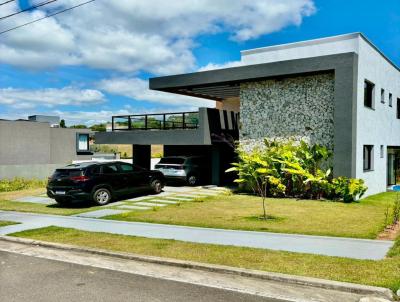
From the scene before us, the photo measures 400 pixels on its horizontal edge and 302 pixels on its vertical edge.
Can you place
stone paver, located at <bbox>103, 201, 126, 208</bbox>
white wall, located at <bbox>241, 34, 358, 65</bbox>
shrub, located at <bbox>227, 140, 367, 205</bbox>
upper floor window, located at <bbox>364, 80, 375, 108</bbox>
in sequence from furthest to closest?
upper floor window, located at <bbox>364, 80, 375, 108</bbox> → white wall, located at <bbox>241, 34, 358, 65</bbox> → shrub, located at <bbox>227, 140, 367, 205</bbox> → stone paver, located at <bbox>103, 201, 126, 208</bbox>

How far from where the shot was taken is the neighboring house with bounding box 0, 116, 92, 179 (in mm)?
28466

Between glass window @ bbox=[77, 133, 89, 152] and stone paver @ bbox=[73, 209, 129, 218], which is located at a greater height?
glass window @ bbox=[77, 133, 89, 152]

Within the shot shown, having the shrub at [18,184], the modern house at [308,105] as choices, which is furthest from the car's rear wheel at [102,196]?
the shrub at [18,184]

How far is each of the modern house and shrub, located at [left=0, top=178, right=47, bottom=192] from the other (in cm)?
443

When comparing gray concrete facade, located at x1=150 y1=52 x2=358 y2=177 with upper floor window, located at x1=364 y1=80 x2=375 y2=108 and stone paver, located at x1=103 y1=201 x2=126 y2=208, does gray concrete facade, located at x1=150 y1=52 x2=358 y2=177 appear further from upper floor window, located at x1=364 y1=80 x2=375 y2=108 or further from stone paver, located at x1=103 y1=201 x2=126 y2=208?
stone paver, located at x1=103 y1=201 x2=126 y2=208

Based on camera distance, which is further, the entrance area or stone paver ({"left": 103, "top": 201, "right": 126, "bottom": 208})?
the entrance area

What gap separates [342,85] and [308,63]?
1654 mm

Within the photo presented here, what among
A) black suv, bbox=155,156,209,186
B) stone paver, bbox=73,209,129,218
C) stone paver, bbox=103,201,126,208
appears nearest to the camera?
stone paver, bbox=73,209,129,218

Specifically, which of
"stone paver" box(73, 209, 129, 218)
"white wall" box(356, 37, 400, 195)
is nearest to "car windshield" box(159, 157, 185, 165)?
"stone paver" box(73, 209, 129, 218)

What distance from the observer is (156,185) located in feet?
57.3

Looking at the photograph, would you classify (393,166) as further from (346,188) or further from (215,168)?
(215,168)

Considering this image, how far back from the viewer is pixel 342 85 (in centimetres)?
1590

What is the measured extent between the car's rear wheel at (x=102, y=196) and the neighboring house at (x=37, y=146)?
40.7 feet

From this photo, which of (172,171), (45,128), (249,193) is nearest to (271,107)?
(249,193)
